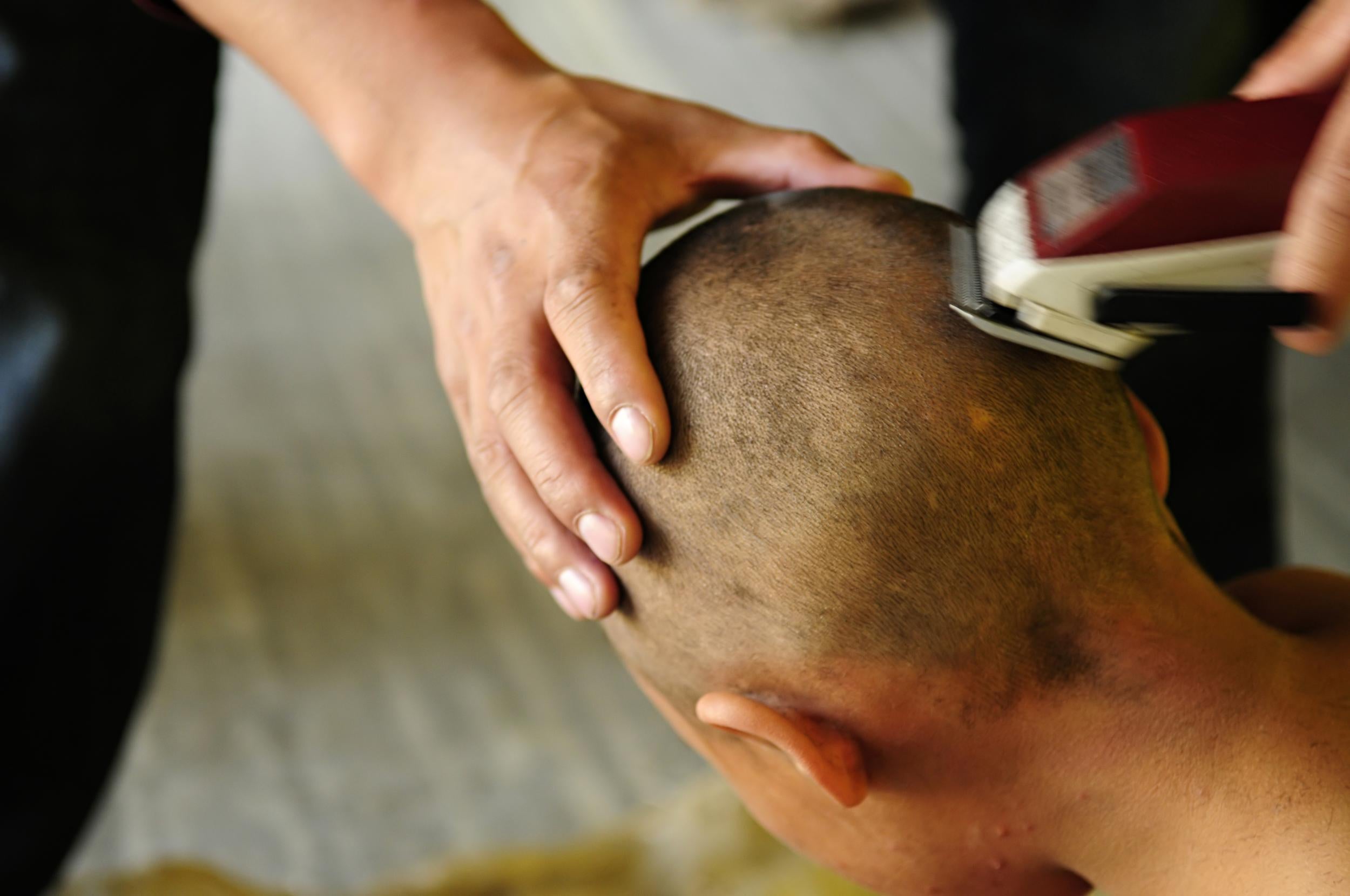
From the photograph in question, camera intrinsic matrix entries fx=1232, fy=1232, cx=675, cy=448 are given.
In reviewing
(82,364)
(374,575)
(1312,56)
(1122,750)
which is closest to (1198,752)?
(1122,750)

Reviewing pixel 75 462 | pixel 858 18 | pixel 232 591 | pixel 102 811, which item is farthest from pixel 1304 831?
pixel 858 18

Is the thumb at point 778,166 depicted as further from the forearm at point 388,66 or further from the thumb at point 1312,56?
the thumb at point 1312,56

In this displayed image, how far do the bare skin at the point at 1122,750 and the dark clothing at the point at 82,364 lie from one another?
0.94 meters

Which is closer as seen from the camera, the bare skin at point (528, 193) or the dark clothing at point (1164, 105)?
the bare skin at point (528, 193)

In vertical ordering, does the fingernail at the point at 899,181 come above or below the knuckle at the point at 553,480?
above

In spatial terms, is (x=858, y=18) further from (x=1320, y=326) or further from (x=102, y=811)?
(x=1320, y=326)

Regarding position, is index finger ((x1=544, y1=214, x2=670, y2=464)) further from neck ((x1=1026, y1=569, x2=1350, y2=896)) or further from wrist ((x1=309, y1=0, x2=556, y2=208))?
neck ((x1=1026, y1=569, x2=1350, y2=896))

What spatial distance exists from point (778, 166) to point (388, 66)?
14.5 inches

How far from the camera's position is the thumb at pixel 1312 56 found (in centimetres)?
81

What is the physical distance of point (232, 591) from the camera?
7.71ft

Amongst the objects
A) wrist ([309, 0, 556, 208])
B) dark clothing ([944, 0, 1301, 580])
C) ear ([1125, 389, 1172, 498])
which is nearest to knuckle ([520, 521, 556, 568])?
wrist ([309, 0, 556, 208])

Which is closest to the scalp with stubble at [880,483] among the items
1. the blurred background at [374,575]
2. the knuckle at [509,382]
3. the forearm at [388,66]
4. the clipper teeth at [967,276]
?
the clipper teeth at [967,276]

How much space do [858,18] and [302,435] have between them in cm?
187

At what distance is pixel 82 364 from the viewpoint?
1.42m
